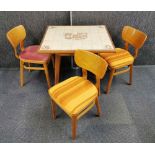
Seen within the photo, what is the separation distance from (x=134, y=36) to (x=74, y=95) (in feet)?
3.67

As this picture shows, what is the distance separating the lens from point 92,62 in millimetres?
1597

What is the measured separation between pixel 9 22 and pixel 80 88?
1.44 metres

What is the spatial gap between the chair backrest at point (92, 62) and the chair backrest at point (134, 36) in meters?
0.79

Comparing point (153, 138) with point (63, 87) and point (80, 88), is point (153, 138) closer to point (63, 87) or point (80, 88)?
point (80, 88)

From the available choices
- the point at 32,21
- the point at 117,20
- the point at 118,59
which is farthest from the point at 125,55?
the point at 32,21

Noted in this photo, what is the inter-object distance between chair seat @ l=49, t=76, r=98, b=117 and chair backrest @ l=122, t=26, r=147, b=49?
2.76 feet

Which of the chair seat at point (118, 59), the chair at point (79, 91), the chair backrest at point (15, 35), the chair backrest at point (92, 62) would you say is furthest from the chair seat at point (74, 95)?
the chair backrest at point (15, 35)

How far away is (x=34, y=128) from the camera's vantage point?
5.90 feet

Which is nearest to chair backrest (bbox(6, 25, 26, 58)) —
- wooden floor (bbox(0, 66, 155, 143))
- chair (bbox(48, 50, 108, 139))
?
wooden floor (bbox(0, 66, 155, 143))

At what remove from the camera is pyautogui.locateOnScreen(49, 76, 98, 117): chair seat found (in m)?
1.50

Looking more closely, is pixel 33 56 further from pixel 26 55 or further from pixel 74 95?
pixel 74 95

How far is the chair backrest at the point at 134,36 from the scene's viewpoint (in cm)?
204

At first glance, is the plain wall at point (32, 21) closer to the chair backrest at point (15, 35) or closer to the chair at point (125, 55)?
the chair backrest at point (15, 35)
